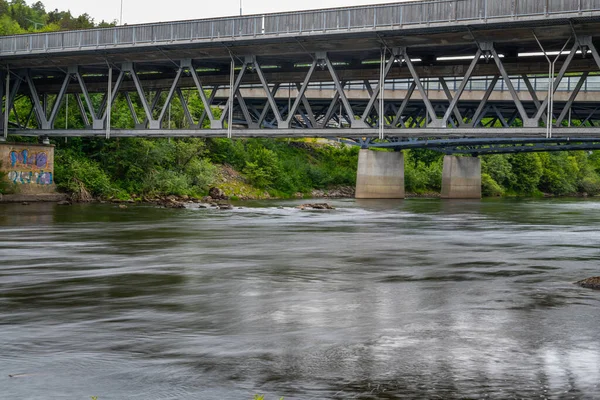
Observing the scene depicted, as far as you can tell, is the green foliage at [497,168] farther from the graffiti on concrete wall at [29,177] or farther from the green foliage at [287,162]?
the graffiti on concrete wall at [29,177]

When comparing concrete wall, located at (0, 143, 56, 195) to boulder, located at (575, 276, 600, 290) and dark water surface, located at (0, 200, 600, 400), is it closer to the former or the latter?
dark water surface, located at (0, 200, 600, 400)

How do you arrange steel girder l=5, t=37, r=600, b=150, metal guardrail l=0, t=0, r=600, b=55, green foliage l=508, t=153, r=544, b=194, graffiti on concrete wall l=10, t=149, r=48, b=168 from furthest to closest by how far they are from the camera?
green foliage l=508, t=153, r=544, b=194
graffiti on concrete wall l=10, t=149, r=48, b=168
steel girder l=5, t=37, r=600, b=150
metal guardrail l=0, t=0, r=600, b=55

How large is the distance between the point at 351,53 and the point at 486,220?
1253 cm

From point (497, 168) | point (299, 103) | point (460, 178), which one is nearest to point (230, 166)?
point (460, 178)

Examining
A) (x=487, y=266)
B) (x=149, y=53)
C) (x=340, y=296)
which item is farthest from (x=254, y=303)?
(x=149, y=53)

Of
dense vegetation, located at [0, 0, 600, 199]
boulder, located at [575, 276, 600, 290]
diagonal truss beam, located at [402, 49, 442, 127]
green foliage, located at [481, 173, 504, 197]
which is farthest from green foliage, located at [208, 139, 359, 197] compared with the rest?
boulder, located at [575, 276, 600, 290]

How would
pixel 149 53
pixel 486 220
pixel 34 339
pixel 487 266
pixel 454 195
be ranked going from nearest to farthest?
pixel 34 339, pixel 487 266, pixel 486 220, pixel 149 53, pixel 454 195

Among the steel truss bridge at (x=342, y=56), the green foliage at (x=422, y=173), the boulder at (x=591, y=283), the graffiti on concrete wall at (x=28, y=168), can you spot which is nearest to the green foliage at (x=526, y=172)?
the green foliage at (x=422, y=173)

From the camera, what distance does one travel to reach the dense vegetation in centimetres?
6581

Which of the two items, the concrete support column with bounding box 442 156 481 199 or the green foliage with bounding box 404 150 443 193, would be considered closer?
the concrete support column with bounding box 442 156 481 199

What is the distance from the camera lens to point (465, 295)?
16.1 m

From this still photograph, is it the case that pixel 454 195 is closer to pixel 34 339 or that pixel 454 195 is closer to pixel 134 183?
pixel 134 183

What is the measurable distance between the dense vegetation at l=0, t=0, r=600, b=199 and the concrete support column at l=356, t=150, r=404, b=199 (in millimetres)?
8658

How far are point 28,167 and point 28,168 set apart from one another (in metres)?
0.07
